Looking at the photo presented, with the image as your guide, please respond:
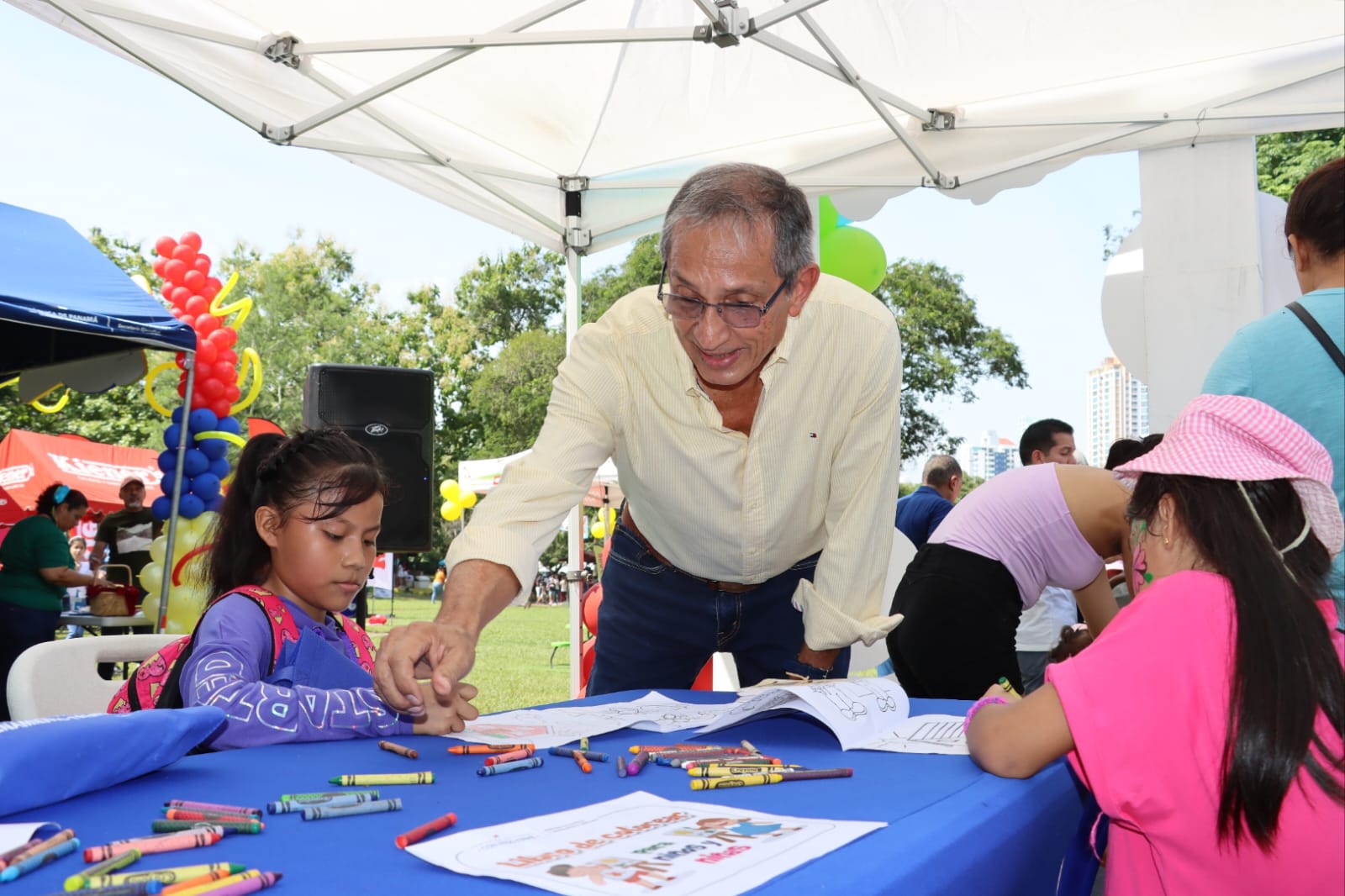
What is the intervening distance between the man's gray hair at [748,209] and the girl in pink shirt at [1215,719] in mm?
754

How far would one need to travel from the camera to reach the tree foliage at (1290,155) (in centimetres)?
1375

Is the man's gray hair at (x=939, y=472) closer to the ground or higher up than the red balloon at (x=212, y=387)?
closer to the ground

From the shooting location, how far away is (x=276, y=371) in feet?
90.0

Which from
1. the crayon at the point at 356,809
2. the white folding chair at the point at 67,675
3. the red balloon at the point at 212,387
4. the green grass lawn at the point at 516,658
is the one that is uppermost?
the red balloon at the point at 212,387

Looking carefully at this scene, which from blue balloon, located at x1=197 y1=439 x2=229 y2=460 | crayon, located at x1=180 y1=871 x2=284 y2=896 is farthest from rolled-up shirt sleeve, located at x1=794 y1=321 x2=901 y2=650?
blue balloon, located at x1=197 y1=439 x2=229 y2=460

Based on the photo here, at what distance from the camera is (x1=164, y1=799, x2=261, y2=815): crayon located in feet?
3.03

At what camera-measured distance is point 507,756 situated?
1208 mm

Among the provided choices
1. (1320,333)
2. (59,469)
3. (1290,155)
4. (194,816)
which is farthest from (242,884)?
(59,469)

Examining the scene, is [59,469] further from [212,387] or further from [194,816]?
[194,816]

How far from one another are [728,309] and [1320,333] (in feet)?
3.54

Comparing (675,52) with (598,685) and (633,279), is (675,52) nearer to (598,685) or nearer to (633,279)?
(598,685)

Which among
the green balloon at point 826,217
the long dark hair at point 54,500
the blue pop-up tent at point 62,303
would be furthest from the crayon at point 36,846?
the long dark hair at point 54,500

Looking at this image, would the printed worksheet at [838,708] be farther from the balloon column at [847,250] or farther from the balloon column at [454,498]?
the balloon column at [454,498]

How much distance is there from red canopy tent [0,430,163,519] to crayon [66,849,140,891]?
1807 centimetres
